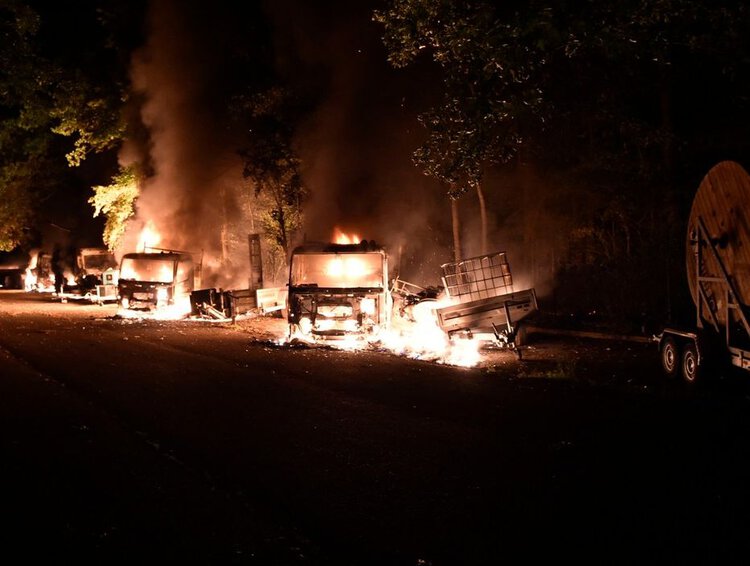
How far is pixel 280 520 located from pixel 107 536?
1121 mm

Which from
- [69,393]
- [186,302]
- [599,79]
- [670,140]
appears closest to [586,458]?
[69,393]

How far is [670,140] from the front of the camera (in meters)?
14.7

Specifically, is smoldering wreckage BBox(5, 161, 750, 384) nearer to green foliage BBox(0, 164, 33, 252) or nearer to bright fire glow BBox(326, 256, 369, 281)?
bright fire glow BBox(326, 256, 369, 281)

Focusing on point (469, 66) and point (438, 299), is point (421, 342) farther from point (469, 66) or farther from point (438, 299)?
point (469, 66)

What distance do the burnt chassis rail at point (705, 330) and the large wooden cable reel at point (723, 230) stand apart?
31mm

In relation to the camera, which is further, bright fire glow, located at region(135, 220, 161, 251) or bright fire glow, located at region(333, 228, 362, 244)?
bright fire glow, located at region(135, 220, 161, 251)

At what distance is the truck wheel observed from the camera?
10.2 metres

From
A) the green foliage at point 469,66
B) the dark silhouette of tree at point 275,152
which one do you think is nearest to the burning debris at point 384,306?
the green foliage at point 469,66

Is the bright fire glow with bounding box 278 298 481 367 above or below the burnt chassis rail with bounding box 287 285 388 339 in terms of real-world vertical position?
below

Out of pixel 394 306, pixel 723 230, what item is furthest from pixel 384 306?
pixel 723 230

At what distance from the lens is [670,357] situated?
1127 centimetres

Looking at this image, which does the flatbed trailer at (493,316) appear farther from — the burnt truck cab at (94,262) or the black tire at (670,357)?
the burnt truck cab at (94,262)

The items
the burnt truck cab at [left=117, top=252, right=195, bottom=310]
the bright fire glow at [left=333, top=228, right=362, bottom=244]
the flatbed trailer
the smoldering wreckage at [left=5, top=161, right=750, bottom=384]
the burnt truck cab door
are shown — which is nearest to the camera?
the smoldering wreckage at [left=5, top=161, right=750, bottom=384]

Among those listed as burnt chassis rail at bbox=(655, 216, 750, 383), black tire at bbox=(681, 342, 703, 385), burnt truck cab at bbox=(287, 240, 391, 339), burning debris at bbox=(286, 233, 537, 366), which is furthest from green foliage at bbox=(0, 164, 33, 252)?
black tire at bbox=(681, 342, 703, 385)
